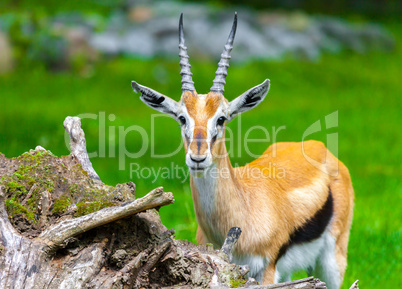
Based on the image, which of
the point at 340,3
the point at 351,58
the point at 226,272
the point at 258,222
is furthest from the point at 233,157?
the point at 340,3

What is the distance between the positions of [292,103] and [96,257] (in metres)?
11.9

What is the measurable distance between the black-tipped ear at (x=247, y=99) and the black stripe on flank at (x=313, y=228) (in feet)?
4.48

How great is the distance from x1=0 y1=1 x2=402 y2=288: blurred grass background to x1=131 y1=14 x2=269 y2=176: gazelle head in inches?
82.8

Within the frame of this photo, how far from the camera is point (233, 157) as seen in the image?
9.99m

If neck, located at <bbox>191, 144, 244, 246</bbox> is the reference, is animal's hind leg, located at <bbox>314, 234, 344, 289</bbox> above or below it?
below

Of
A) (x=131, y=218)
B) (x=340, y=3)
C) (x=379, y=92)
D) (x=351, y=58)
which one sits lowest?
(x=131, y=218)

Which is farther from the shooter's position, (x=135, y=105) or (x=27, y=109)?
(x=135, y=105)

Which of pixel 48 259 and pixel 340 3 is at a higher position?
pixel 340 3

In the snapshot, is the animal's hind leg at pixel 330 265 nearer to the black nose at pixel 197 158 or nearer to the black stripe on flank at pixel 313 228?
the black stripe on flank at pixel 313 228

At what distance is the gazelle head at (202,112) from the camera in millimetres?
4496

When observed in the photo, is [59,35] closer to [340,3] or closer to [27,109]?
[27,109]

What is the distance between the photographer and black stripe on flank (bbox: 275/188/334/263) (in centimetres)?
551

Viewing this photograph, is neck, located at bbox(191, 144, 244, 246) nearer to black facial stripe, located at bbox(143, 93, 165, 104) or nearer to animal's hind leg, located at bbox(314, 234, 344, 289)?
black facial stripe, located at bbox(143, 93, 165, 104)
